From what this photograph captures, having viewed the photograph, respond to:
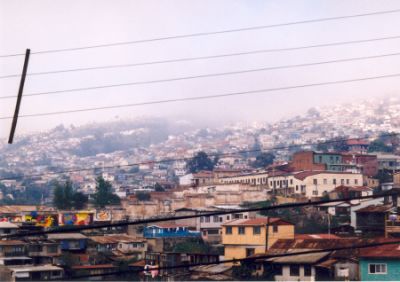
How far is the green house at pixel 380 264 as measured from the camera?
52.5 feet

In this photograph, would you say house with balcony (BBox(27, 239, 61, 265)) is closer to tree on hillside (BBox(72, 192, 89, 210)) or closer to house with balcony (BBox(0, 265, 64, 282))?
house with balcony (BBox(0, 265, 64, 282))

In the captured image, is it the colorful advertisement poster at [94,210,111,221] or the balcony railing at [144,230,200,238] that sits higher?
the colorful advertisement poster at [94,210,111,221]

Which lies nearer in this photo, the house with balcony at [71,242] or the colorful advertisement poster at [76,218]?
the house with balcony at [71,242]

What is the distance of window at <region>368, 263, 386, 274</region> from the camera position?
16480 mm

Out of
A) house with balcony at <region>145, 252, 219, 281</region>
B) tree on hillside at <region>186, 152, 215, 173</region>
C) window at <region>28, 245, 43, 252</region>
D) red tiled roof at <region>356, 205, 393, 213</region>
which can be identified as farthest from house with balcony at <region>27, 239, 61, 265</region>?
tree on hillside at <region>186, 152, 215, 173</region>

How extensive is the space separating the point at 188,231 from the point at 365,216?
657cm

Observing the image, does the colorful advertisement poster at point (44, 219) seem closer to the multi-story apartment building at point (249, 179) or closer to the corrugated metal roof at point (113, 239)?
the corrugated metal roof at point (113, 239)

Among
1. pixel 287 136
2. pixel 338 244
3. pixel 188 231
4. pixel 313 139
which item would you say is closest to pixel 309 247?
pixel 338 244

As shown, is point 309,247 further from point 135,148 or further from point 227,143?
point 135,148

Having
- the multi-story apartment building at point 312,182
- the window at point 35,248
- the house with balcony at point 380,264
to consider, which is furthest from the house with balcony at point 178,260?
the multi-story apartment building at point 312,182

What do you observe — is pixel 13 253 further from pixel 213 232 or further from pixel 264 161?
pixel 264 161

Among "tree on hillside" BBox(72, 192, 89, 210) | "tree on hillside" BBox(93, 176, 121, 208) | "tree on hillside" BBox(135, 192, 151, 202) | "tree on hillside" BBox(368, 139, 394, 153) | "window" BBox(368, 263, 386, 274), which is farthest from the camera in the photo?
"tree on hillside" BBox(368, 139, 394, 153)

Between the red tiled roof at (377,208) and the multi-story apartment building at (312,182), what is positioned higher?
the multi-story apartment building at (312,182)

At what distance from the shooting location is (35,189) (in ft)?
186
